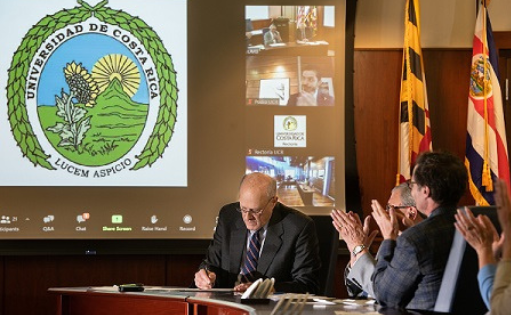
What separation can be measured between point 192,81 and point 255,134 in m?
0.59

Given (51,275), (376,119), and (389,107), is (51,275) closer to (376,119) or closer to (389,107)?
(376,119)

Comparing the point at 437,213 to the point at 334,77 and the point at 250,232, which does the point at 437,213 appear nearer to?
the point at 250,232

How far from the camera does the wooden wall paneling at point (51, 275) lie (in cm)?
622

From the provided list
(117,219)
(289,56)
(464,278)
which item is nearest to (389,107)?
(289,56)

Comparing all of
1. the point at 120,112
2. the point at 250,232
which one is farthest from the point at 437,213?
the point at 120,112

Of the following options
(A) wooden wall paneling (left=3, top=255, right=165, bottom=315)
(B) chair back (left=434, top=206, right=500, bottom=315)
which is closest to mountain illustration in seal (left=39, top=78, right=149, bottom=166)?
(A) wooden wall paneling (left=3, top=255, right=165, bottom=315)

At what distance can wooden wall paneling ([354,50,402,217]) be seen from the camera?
646 cm

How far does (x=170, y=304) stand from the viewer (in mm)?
4137

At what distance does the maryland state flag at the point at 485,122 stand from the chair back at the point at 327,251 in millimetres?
1847

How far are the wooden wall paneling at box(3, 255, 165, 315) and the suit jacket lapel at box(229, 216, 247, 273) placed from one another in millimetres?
1697

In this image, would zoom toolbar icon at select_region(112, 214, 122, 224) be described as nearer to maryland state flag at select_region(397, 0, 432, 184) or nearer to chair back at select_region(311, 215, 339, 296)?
chair back at select_region(311, 215, 339, 296)

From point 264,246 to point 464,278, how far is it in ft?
6.06

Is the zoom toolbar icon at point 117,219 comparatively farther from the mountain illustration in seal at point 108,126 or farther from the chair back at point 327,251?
the chair back at point 327,251

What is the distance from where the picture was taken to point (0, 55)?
6.11m
